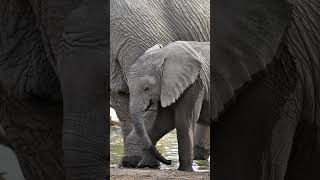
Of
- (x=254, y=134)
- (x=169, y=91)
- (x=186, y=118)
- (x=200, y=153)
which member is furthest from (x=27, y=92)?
(x=200, y=153)

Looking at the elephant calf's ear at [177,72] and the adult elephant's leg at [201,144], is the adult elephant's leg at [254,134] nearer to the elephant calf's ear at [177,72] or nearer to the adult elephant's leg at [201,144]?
the elephant calf's ear at [177,72]

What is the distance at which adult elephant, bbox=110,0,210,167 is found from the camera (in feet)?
16.8

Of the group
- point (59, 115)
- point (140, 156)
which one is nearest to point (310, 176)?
point (59, 115)

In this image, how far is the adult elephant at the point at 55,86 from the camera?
174 cm

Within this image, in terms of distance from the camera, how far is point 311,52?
83.3 inches

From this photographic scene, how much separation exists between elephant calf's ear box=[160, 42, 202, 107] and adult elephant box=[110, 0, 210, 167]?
2.10ft

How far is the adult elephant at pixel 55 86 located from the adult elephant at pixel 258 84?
32cm

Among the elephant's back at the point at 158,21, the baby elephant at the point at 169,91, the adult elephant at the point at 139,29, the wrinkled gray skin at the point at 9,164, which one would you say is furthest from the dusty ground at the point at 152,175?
the wrinkled gray skin at the point at 9,164

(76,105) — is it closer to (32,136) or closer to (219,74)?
(32,136)

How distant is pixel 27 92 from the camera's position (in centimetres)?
188

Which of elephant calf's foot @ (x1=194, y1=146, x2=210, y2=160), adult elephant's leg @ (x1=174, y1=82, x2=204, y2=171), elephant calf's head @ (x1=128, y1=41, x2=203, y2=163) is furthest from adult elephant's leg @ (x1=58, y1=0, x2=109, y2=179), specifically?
elephant calf's foot @ (x1=194, y1=146, x2=210, y2=160)

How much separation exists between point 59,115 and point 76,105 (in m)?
0.16

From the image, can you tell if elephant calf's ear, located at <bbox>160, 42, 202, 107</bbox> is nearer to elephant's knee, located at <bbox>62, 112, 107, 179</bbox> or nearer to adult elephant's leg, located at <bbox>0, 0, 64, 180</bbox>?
adult elephant's leg, located at <bbox>0, 0, 64, 180</bbox>

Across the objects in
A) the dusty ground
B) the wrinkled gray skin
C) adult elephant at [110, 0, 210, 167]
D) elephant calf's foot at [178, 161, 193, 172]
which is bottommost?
the dusty ground
